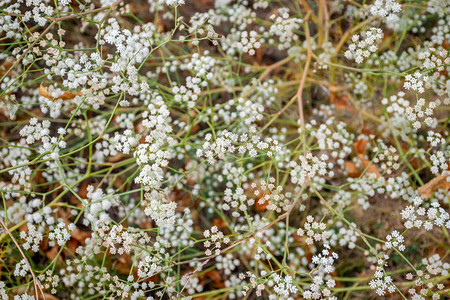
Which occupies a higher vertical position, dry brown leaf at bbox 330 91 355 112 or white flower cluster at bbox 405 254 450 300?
dry brown leaf at bbox 330 91 355 112

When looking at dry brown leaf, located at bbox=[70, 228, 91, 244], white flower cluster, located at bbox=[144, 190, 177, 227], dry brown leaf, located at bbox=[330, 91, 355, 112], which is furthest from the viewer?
dry brown leaf, located at bbox=[330, 91, 355, 112]

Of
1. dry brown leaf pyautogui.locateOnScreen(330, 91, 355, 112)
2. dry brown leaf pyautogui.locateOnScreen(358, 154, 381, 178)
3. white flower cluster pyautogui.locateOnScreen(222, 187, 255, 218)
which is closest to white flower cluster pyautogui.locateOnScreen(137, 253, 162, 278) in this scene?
white flower cluster pyautogui.locateOnScreen(222, 187, 255, 218)

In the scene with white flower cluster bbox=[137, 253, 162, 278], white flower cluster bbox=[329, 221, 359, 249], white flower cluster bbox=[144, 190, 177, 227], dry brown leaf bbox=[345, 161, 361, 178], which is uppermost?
white flower cluster bbox=[144, 190, 177, 227]

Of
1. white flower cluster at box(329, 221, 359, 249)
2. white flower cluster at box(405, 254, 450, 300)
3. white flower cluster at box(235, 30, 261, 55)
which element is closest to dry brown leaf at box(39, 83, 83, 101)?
white flower cluster at box(235, 30, 261, 55)

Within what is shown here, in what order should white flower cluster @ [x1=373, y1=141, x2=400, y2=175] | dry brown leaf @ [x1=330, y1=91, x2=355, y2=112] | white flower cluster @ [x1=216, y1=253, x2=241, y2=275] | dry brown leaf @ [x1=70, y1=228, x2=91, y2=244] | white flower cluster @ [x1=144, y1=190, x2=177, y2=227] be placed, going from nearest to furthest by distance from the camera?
white flower cluster @ [x1=144, y1=190, x2=177, y2=227] → white flower cluster @ [x1=373, y1=141, x2=400, y2=175] → white flower cluster @ [x1=216, y1=253, x2=241, y2=275] → dry brown leaf @ [x1=70, y1=228, x2=91, y2=244] → dry brown leaf @ [x1=330, y1=91, x2=355, y2=112]

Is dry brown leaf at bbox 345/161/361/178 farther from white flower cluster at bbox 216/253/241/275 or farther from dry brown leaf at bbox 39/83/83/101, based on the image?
dry brown leaf at bbox 39/83/83/101

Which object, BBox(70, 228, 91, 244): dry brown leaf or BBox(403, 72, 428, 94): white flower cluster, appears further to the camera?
BBox(70, 228, 91, 244): dry brown leaf

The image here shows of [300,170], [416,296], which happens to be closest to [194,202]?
[300,170]

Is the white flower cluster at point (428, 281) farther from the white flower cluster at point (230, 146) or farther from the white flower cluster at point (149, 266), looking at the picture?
the white flower cluster at point (149, 266)

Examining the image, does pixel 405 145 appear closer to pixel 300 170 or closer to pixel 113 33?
pixel 300 170

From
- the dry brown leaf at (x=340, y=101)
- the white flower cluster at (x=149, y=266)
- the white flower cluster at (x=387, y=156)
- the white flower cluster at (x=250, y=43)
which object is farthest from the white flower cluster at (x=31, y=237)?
the dry brown leaf at (x=340, y=101)
